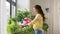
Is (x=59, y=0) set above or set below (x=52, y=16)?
above

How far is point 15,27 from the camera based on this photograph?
12.7 feet

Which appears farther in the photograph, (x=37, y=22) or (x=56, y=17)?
(x=56, y=17)

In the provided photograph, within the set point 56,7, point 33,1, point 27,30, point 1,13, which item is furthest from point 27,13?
point 56,7

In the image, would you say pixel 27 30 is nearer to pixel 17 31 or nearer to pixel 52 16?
pixel 17 31

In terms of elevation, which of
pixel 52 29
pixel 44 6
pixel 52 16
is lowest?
pixel 52 29

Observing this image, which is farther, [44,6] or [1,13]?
[44,6]

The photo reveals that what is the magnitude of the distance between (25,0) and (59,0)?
2160mm

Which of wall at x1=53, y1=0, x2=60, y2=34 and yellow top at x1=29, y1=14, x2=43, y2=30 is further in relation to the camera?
wall at x1=53, y1=0, x2=60, y2=34

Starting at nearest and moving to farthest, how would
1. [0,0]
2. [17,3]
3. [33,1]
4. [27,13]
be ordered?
[0,0] < [27,13] < [17,3] < [33,1]

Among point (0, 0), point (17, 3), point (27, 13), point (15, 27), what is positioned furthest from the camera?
point (17, 3)

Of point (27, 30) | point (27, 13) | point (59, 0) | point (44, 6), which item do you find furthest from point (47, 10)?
point (27, 30)

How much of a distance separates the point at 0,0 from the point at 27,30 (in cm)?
125

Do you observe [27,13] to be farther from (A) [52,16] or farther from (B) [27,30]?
(A) [52,16]

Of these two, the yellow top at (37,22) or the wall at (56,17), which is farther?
the wall at (56,17)
